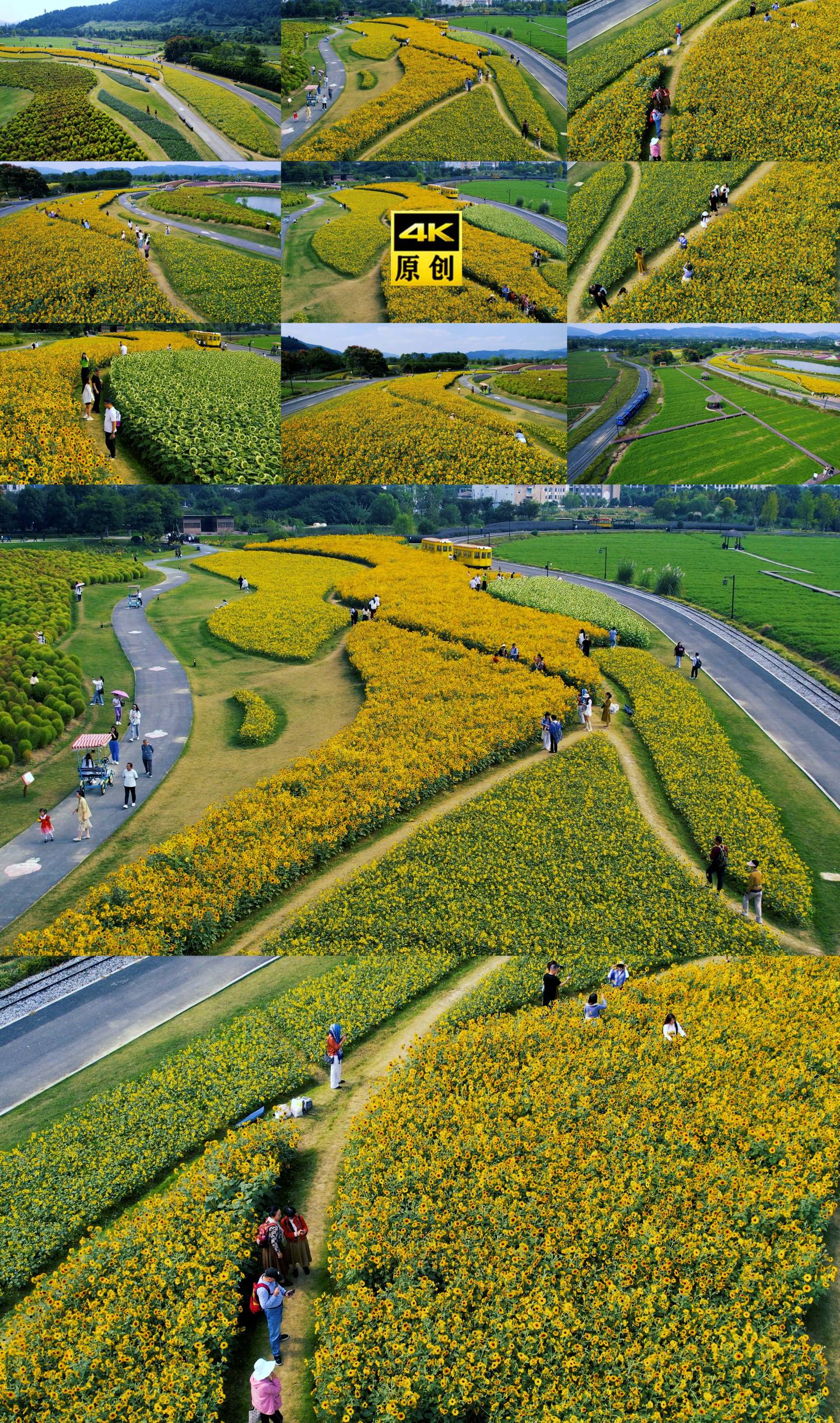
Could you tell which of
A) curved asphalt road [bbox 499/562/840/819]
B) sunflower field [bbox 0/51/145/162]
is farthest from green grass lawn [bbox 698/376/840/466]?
sunflower field [bbox 0/51/145/162]

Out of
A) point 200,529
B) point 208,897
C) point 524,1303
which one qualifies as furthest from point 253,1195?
point 200,529

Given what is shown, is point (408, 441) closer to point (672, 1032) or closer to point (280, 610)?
point (280, 610)

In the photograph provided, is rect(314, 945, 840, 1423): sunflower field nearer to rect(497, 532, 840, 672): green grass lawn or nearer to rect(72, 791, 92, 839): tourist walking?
rect(72, 791, 92, 839): tourist walking

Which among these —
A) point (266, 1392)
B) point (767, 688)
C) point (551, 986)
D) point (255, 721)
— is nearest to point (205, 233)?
point (255, 721)

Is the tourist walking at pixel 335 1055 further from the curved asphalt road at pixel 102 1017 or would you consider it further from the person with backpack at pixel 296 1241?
the curved asphalt road at pixel 102 1017

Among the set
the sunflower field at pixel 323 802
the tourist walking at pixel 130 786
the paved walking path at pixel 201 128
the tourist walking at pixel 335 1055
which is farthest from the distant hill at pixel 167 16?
the tourist walking at pixel 335 1055

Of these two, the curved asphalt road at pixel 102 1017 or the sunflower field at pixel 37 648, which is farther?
the sunflower field at pixel 37 648
